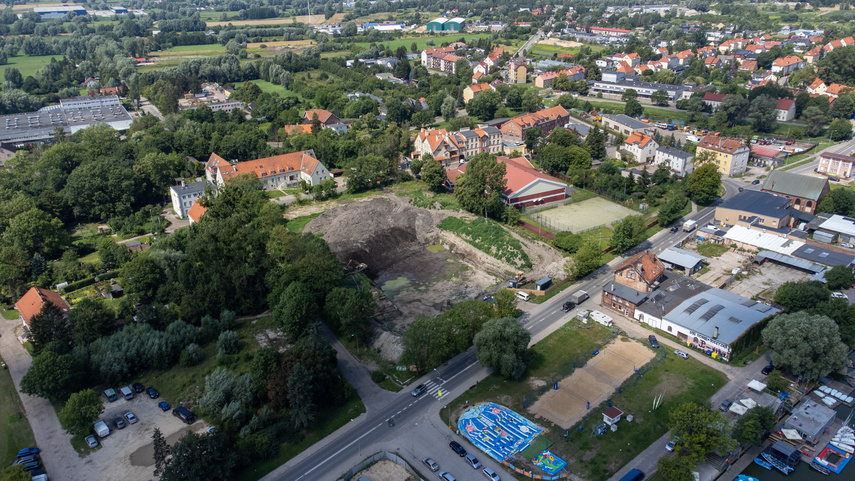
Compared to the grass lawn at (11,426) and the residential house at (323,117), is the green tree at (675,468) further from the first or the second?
the residential house at (323,117)

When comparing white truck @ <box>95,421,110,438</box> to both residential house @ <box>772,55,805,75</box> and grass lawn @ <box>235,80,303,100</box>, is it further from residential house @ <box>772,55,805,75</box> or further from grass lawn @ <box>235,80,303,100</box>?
residential house @ <box>772,55,805,75</box>

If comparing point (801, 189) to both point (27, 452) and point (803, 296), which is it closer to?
point (803, 296)

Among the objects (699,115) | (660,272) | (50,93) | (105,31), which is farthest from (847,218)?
(105,31)

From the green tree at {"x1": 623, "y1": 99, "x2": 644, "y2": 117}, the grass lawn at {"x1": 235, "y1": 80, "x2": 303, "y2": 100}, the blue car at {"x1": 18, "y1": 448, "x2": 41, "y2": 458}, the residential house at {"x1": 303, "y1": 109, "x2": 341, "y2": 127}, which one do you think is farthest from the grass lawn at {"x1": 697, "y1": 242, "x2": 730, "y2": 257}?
the grass lawn at {"x1": 235, "y1": 80, "x2": 303, "y2": 100}

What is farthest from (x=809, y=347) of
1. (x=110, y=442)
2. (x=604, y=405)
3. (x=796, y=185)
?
(x=110, y=442)

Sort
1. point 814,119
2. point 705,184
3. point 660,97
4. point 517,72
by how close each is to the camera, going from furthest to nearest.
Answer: point 517,72 → point 660,97 → point 814,119 → point 705,184

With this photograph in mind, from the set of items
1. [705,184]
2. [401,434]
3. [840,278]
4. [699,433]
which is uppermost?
[705,184]
